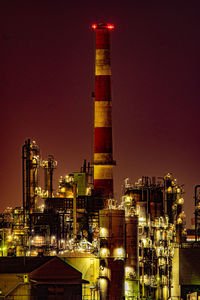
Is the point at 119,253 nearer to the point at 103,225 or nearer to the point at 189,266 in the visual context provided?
the point at 103,225

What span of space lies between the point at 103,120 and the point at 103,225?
47.0ft

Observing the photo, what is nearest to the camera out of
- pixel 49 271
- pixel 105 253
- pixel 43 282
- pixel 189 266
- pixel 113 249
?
pixel 43 282

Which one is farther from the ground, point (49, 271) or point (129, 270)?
point (129, 270)

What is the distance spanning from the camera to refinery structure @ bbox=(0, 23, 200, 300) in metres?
33.5

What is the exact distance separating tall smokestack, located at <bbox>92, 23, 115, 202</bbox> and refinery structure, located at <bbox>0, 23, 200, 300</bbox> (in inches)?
2.4

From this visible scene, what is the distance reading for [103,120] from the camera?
154 feet

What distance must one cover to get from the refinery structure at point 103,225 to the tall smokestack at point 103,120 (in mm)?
62

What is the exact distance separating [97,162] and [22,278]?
633 inches

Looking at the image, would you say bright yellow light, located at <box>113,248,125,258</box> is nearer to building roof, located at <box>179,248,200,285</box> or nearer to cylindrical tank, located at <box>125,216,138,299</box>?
cylindrical tank, located at <box>125,216,138,299</box>

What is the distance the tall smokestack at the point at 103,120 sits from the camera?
4678 cm

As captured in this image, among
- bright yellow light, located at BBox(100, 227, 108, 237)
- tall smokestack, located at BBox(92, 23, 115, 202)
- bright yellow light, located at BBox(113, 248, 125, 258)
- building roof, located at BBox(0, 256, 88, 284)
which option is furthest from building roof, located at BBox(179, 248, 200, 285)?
building roof, located at BBox(0, 256, 88, 284)

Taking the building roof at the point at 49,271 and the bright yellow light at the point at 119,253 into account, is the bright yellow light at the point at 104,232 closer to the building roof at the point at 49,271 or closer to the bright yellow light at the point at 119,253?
the bright yellow light at the point at 119,253

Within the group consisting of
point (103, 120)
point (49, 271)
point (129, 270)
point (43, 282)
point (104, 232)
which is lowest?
point (43, 282)

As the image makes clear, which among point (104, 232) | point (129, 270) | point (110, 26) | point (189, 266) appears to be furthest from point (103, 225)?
point (110, 26)
